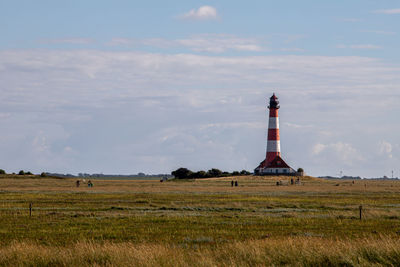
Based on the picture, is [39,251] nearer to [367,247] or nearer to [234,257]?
[234,257]

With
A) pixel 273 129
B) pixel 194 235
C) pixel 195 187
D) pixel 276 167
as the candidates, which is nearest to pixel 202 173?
pixel 276 167

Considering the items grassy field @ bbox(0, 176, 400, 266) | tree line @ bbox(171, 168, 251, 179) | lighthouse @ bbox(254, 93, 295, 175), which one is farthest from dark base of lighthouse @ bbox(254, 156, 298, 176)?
grassy field @ bbox(0, 176, 400, 266)

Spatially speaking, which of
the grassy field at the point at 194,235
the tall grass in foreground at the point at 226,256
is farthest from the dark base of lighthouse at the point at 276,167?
the tall grass in foreground at the point at 226,256

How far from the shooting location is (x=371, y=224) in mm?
36719

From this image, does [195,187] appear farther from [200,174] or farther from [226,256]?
[226,256]

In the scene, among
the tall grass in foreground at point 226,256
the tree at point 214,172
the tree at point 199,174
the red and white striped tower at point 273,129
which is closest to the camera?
the tall grass in foreground at point 226,256

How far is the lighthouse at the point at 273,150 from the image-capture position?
5433 inches

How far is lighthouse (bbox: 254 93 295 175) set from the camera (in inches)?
5433

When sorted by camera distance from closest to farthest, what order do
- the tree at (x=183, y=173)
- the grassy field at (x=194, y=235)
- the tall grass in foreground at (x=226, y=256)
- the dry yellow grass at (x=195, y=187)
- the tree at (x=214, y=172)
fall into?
the tall grass in foreground at (x=226, y=256) → the grassy field at (x=194, y=235) → the dry yellow grass at (x=195, y=187) → the tree at (x=183, y=173) → the tree at (x=214, y=172)

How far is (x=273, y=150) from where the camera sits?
140875 mm

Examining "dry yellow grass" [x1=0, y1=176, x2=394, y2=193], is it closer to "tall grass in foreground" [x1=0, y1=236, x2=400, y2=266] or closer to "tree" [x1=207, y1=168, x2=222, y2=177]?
"tree" [x1=207, y1=168, x2=222, y2=177]

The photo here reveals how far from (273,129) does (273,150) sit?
5.99m

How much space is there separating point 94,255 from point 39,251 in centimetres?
241

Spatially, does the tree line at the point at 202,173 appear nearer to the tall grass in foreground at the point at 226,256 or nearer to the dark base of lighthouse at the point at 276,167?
the dark base of lighthouse at the point at 276,167
